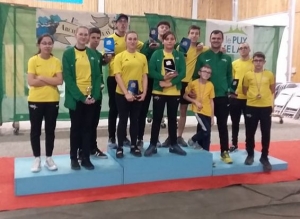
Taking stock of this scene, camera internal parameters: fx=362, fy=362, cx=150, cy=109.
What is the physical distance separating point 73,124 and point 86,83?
1.29 ft

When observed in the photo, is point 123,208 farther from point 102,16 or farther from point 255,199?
point 102,16

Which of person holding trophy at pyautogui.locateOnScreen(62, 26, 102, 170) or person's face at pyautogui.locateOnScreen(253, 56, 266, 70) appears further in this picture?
person's face at pyautogui.locateOnScreen(253, 56, 266, 70)

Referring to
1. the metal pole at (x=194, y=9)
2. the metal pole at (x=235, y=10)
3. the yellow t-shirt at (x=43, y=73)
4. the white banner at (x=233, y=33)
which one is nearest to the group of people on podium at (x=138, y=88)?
the yellow t-shirt at (x=43, y=73)

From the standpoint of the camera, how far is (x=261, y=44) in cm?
707

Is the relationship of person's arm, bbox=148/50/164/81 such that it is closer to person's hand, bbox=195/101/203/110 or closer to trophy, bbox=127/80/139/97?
trophy, bbox=127/80/139/97

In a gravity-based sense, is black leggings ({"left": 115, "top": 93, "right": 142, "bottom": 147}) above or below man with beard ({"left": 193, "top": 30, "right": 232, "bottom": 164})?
below

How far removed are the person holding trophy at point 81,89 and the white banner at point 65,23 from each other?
2440 mm

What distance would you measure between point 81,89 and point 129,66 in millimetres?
528

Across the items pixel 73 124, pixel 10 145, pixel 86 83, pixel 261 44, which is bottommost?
pixel 10 145

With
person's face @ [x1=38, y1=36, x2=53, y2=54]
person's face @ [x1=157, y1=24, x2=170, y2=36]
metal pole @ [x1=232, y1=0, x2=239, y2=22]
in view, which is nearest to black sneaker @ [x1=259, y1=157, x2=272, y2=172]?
person's face @ [x1=157, y1=24, x2=170, y2=36]

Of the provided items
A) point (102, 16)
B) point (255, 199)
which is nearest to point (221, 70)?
point (255, 199)

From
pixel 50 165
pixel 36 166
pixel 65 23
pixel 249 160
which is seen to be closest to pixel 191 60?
pixel 249 160

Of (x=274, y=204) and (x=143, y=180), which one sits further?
(x=143, y=180)

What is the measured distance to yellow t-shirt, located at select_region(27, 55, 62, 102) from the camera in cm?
319
